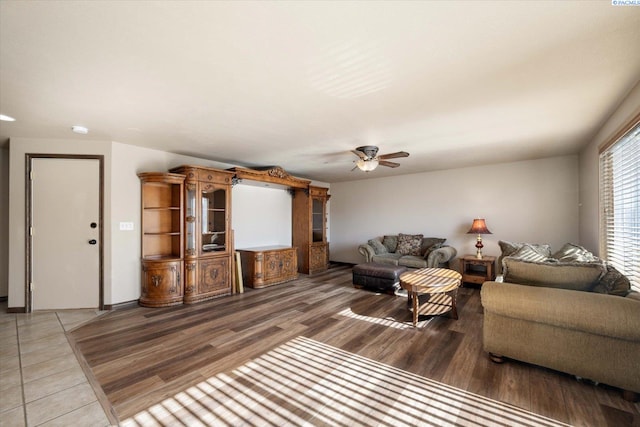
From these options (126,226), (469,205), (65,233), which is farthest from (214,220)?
(469,205)

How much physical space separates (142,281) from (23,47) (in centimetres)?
336

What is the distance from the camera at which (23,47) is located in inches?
68.3

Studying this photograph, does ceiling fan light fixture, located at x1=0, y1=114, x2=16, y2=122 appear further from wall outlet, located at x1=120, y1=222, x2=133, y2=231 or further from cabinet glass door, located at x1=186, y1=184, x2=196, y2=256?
cabinet glass door, located at x1=186, y1=184, x2=196, y2=256

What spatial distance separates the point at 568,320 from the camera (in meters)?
2.11

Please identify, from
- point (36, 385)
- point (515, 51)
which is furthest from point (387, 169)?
point (36, 385)

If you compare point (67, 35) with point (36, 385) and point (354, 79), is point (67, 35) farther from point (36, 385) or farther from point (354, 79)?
point (36, 385)

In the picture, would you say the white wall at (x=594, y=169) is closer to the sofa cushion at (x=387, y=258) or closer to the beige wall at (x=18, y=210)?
the sofa cushion at (x=387, y=258)

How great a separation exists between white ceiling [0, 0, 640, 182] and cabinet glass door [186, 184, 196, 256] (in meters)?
1.01

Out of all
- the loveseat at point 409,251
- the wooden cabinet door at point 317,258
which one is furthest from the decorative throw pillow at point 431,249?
the wooden cabinet door at point 317,258

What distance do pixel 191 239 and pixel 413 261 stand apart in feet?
14.0

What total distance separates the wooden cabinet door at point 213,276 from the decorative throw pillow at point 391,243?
3.82 meters

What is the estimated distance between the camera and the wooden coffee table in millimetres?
3344

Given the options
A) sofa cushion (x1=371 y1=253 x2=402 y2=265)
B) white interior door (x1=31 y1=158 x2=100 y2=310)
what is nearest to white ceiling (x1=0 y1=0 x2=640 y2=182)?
white interior door (x1=31 y1=158 x2=100 y2=310)

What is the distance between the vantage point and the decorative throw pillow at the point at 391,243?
6.56 m
